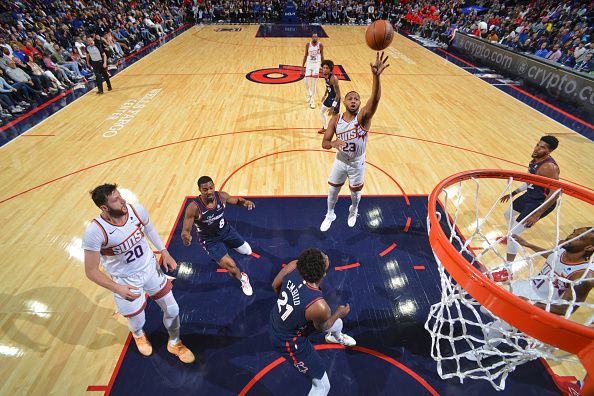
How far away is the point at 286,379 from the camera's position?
3182 millimetres

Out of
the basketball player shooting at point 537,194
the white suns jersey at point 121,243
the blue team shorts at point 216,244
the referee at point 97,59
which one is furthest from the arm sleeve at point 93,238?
the referee at point 97,59

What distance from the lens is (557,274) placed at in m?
2.88

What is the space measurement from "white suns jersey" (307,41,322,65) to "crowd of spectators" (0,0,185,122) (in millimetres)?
6282

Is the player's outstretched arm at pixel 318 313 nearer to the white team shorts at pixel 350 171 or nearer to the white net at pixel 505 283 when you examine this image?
the white net at pixel 505 283

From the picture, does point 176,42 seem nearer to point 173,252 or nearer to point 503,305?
point 173,252

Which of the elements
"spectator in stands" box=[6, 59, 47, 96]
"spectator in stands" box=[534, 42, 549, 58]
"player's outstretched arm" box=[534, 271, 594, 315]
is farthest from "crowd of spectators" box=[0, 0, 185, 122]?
"spectator in stands" box=[534, 42, 549, 58]

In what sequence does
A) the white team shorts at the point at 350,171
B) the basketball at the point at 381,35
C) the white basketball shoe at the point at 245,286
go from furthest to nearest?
the basketball at the point at 381,35 < the white team shorts at the point at 350,171 < the white basketball shoe at the point at 245,286

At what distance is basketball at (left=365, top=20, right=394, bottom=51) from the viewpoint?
15.3ft

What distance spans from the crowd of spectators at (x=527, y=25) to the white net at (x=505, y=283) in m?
9.88

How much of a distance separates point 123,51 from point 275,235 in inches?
574

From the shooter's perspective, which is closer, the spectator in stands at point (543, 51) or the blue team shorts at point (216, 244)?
the blue team shorts at point (216, 244)

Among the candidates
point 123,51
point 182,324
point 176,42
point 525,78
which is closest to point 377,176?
point 182,324

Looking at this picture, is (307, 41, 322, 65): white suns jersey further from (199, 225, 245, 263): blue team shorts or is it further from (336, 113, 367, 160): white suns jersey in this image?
(199, 225, 245, 263): blue team shorts

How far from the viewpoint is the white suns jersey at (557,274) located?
2709mm
